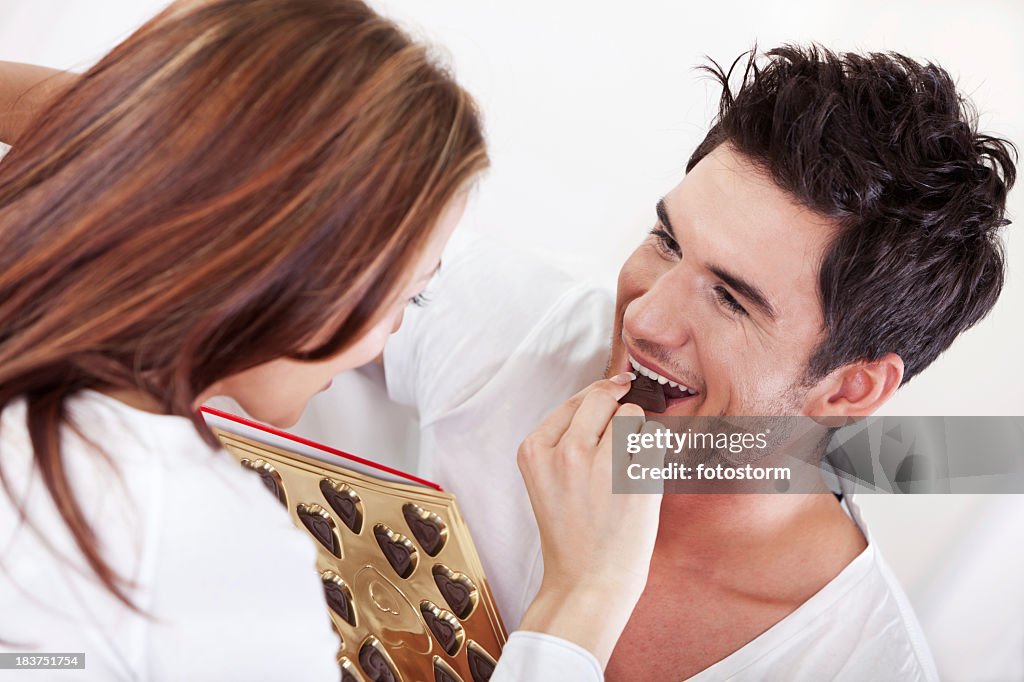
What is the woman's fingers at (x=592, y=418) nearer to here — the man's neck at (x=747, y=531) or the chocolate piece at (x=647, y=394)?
the chocolate piece at (x=647, y=394)

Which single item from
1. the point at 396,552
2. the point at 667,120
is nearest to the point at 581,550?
the point at 396,552

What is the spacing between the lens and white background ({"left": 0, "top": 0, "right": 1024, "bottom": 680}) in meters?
1.12

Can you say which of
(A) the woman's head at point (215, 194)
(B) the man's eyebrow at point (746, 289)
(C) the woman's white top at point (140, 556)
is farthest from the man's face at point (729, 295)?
(C) the woman's white top at point (140, 556)

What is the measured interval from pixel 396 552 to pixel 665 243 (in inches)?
19.2

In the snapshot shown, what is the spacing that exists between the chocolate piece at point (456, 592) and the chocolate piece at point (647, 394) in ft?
0.95

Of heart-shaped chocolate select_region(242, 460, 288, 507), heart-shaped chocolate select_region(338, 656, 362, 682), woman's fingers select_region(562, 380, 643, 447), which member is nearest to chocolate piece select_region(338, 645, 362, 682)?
heart-shaped chocolate select_region(338, 656, 362, 682)

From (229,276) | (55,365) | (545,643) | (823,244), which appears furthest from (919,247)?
(55,365)

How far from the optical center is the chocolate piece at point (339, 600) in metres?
1.04

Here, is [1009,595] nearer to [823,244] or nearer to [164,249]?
[823,244]

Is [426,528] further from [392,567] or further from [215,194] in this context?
[215,194]

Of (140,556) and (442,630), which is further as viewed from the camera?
(442,630)

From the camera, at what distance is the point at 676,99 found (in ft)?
4.36

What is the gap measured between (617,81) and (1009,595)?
923 millimetres

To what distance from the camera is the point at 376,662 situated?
1.05m
